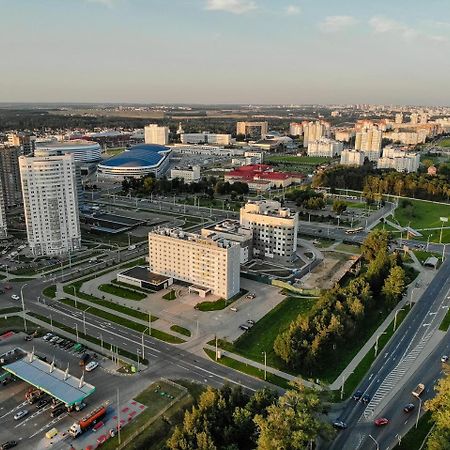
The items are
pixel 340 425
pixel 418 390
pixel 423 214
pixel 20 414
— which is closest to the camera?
pixel 340 425

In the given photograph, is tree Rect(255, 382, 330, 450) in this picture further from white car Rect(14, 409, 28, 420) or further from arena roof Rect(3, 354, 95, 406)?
white car Rect(14, 409, 28, 420)

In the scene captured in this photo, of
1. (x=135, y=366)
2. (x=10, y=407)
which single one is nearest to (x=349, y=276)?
(x=135, y=366)

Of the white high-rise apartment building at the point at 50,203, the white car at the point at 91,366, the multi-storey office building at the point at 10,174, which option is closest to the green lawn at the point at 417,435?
the white car at the point at 91,366

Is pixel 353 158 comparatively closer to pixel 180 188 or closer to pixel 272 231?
pixel 180 188

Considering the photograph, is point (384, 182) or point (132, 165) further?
point (132, 165)

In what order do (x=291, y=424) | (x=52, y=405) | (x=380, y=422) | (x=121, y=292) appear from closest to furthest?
(x=291, y=424), (x=380, y=422), (x=52, y=405), (x=121, y=292)

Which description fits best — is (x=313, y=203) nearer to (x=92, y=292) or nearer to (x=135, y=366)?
(x=92, y=292)

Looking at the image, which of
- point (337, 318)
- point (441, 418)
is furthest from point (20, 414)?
point (441, 418)
